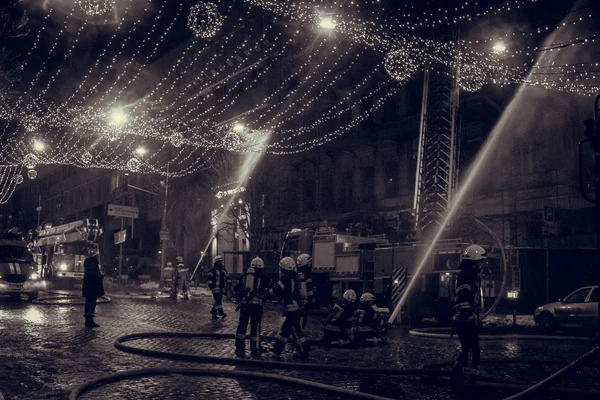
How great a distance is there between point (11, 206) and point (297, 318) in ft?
283

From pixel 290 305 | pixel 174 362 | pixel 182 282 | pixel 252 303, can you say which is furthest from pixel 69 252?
pixel 290 305

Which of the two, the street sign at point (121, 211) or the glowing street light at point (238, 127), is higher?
the glowing street light at point (238, 127)

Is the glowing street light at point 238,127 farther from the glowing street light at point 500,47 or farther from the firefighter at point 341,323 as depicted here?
the firefighter at point 341,323

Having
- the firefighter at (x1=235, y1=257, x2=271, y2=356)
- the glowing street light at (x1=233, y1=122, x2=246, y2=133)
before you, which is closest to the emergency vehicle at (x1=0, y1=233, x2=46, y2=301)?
the firefighter at (x1=235, y1=257, x2=271, y2=356)

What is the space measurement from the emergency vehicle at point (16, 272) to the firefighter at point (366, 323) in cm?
1421

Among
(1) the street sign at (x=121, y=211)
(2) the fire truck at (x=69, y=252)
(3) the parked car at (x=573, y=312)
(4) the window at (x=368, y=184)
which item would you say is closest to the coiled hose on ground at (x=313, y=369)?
(3) the parked car at (x=573, y=312)

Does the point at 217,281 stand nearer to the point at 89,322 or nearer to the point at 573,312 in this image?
the point at 89,322

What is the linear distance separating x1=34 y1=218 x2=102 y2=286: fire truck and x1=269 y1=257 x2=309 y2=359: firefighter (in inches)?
991

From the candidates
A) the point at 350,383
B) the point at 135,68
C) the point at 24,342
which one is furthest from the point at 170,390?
the point at 135,68

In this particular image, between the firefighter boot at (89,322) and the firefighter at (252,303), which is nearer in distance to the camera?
the firefighter at (252,303)

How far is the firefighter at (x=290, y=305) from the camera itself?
34.4ft

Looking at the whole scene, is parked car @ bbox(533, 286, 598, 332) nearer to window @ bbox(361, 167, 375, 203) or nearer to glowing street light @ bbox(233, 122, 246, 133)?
window @ bbox(361, 167, 375, 203)

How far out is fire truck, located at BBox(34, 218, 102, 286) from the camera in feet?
111

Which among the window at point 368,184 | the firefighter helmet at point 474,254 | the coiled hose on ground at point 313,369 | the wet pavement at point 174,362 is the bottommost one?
the wet pavement at point 174,362
